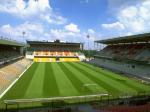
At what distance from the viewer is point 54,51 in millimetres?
90562

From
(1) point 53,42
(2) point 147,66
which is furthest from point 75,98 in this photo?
(1) point 53,42

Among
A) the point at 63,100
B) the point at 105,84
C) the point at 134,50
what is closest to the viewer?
the point at 63,100

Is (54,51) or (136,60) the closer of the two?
(136,60)

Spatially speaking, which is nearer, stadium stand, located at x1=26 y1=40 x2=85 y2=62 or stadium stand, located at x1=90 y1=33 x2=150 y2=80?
stadium stand, located at x1=90 y1=33 x2=150 y2=80

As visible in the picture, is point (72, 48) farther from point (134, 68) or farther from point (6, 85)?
point (6, 85)

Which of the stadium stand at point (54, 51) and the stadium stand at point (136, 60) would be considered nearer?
the stadium stand at point (136, 60)

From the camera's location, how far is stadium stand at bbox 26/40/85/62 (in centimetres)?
8300

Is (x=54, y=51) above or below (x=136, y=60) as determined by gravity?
above

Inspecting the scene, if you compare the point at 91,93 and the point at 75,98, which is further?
the point at 91,93

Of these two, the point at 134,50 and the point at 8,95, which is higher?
the point at 134,50

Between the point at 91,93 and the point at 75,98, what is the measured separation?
3.32 meters

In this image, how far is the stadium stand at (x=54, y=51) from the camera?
8300 cm

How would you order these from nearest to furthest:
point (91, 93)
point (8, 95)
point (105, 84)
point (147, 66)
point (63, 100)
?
point (63, 100), point (8, 95), point (91, 93), point (105, 84), point (147, 66)

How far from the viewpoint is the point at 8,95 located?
2550 cm
